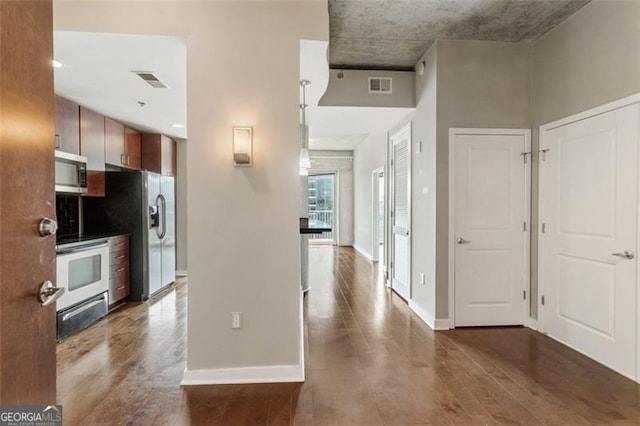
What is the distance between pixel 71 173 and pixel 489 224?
455cm

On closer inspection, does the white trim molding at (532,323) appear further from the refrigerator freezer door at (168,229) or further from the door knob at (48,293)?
the refrigerator freezer door at (168,229)

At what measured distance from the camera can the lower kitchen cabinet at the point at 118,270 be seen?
4090 millimetres

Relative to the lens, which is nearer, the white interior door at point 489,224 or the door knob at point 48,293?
the door knob at point 48,293

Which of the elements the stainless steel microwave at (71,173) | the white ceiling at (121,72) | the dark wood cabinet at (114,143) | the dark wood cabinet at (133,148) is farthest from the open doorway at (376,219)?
the stainless steel microwave at (71,173)

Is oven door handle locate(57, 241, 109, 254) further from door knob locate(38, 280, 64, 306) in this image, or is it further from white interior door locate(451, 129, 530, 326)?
white interior door locate(451, 129, 530, 326)

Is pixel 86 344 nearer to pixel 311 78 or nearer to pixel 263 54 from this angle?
pixel 263 54

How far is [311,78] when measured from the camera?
314cm

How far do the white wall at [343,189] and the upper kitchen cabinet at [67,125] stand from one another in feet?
21.2

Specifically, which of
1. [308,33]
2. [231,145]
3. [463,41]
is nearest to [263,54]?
[308,33]

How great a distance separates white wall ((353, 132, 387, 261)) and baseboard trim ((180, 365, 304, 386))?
4.71 meters

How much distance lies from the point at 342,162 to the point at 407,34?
21.3 feet

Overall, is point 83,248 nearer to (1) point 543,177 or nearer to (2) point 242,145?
(2) point 242,145

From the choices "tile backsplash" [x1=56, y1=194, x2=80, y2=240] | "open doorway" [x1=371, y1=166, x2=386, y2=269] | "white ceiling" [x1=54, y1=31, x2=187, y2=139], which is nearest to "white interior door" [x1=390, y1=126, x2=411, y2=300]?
"open doorway" [x1=371, y1=166, x2=386, y2=269]

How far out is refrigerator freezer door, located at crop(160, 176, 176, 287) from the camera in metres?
5.01
